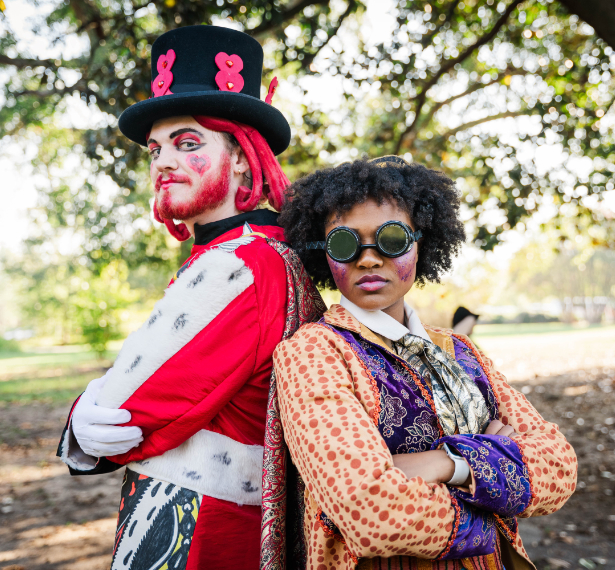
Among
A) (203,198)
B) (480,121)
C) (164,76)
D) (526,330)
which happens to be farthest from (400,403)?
(526,330)

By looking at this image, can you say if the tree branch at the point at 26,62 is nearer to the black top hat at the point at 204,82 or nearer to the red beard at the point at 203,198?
the black top hat at the point at 204,82

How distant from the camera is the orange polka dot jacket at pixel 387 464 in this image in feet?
3.99

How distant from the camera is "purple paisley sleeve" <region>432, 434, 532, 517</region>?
1.30m

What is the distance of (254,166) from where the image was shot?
1993mm

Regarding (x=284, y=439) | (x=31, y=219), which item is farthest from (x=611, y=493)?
(x=31, y=219)

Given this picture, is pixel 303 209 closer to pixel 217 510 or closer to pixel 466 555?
pixel 217 510

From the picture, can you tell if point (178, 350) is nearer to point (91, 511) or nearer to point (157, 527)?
point (157, 527)

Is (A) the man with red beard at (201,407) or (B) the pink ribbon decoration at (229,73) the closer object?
(A) the man with red beard at (201,407)

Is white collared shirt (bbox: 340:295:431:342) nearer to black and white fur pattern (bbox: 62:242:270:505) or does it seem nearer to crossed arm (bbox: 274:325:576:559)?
crossed arm (bbox: 274:325:576:559)

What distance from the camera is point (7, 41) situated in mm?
7461

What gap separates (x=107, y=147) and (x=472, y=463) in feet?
17.1

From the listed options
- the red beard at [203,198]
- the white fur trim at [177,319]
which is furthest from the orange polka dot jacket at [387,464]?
the red beard at [203,198]

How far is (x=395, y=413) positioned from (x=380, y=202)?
66 centimetres

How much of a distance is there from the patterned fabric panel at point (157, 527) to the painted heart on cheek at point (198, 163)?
3.65 feet
